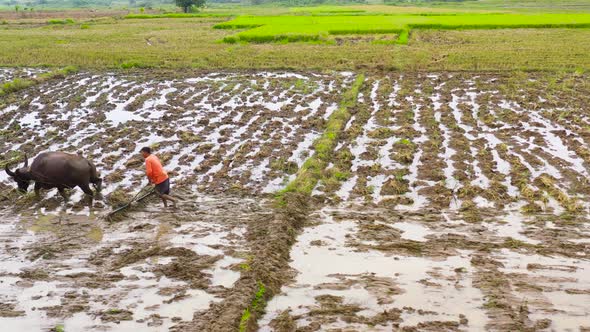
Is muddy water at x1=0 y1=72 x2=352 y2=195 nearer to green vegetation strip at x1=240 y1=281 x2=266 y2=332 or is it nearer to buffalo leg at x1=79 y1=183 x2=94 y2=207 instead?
buffalo leg at x1=79 y1=183 x2=94 y2=207

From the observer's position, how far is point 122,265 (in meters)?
7.71

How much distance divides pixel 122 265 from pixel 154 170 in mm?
2027

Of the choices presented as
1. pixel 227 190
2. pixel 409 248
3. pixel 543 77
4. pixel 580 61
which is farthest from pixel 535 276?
pixel 580 61

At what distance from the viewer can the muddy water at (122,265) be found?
655 cm

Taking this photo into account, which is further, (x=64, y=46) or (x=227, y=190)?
(x=64, y=46)

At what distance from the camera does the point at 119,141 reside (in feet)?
44.1

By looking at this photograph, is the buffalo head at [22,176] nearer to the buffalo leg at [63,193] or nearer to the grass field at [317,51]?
the buffalo leg at [63,193]

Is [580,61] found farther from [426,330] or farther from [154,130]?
[426,330]

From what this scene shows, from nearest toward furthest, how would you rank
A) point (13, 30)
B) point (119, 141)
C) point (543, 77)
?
point (119, 141)
point (543, 77)
point (13, 30)

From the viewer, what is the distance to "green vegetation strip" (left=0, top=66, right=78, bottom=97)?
19.0m

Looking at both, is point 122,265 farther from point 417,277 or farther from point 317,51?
point 317,51

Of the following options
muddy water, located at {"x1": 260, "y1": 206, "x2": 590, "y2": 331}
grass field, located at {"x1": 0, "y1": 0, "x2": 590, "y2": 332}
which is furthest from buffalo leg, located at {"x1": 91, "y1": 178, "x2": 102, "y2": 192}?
muddy water, located at {"x1": 260, "y1": 206, "x2": 590, "y2": 331}

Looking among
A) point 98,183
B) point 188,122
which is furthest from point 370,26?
point 98,183

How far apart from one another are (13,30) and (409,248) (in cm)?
3980
